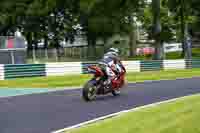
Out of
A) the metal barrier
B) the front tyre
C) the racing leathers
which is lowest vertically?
the metal barrier

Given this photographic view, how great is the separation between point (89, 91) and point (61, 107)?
1.64 m

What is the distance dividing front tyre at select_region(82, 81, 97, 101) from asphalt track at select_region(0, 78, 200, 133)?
0.59 ft

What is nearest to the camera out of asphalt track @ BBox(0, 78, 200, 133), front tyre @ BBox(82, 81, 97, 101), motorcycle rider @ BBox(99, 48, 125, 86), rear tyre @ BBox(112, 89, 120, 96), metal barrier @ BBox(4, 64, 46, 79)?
asphalt track @ BBox(0, 78, 200, 133)

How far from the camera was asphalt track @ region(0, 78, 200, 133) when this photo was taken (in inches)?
422

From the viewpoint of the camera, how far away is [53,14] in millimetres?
68188

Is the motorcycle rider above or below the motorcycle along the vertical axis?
above

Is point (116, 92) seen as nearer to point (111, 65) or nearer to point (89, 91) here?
point (111, 65)

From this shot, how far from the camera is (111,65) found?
1609 centimetres

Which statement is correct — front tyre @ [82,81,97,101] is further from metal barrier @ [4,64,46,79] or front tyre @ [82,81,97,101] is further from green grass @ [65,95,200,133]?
metal barrier @ [4,64,46,79]

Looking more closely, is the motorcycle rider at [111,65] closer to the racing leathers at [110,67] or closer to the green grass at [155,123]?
the racing leathers at [110,67]

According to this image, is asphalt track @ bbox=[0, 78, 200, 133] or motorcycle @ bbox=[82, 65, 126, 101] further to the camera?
motorcycle @ bbox=[82, 65, 126, 101]

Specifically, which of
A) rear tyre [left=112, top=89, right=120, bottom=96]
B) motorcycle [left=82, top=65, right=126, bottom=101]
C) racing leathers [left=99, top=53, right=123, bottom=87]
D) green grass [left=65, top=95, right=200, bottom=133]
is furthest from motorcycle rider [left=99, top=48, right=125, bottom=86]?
green grass [left=65, top=95, right=200, bottom=133]

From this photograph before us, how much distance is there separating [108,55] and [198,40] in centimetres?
7105

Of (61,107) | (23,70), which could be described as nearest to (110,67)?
(61,107)
